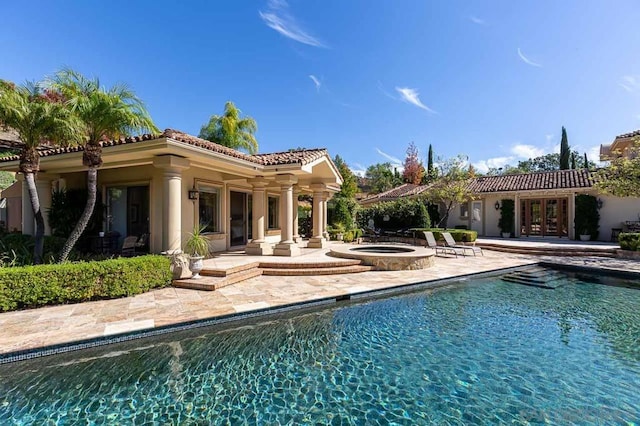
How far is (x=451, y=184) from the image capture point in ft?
77.3

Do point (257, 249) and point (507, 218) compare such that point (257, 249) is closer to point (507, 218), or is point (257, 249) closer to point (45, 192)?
point (45, 192)

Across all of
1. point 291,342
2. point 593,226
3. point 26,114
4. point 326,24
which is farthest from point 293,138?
point 291,342

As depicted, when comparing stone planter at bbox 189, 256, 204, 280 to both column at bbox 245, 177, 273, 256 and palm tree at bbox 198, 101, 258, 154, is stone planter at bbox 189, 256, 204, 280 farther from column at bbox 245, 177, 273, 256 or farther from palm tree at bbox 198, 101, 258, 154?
palm tree at bbox 198, 101, 258, 154

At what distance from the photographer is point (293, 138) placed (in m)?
49.2

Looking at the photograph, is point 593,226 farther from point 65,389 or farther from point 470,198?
point 65,389

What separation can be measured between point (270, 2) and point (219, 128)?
17882mm

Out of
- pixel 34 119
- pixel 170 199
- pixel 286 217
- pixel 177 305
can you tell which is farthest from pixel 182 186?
pixel 177 305

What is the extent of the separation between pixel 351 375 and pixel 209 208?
1078 cm

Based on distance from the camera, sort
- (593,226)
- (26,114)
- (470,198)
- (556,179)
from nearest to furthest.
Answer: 1. (26,114)
2. (593,226)
3. (556,179)
4. (470,198)

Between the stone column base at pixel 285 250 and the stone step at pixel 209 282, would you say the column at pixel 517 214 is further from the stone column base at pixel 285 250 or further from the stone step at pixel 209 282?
the stone step at pixel 209 282

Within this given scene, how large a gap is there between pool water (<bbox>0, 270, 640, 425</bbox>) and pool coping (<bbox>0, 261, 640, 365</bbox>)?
15 centimetres

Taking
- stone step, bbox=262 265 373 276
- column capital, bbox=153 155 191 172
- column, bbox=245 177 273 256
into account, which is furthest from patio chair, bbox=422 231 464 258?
column capital, bbox=153 155 191 172

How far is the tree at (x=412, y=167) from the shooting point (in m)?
47.7

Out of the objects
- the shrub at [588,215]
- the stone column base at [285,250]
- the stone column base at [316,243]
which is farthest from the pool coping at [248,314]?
the shrub at [588,215]
